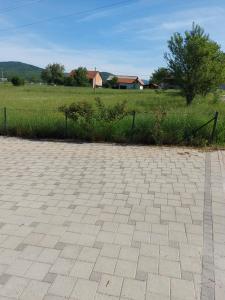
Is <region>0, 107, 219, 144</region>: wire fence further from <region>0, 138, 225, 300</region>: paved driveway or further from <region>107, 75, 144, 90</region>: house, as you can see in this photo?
<region>107, 75, 144, 90</region>: house

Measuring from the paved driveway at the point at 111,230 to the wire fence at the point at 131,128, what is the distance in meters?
2.37

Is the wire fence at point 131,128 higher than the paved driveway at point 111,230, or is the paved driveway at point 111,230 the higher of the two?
the wire fence at point 131,128

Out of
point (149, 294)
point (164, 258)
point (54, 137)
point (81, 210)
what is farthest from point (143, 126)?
point (149, 294)

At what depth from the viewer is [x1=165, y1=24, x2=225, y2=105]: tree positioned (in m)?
24.8

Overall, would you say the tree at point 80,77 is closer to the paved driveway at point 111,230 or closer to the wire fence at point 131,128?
the wire fence at point 131,128

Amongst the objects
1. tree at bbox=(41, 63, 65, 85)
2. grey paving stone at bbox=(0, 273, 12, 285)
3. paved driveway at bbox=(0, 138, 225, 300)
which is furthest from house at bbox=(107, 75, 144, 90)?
grey paving stone at bbox=(0, 273, 12, 285)

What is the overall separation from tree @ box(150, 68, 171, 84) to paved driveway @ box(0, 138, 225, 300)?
22.3 meters

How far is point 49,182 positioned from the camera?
5.84m

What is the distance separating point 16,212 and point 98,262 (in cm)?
185

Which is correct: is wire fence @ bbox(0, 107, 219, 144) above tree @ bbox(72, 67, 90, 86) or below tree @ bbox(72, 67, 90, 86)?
below

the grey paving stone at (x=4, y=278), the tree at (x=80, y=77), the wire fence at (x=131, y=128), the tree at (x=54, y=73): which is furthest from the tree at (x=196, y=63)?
the tree at (x=54, y=73)

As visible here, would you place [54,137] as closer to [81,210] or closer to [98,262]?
[81,210]

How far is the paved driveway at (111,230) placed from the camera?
9.48 ft

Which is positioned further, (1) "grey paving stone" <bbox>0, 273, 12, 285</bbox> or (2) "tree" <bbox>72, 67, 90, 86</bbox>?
(2) "tree" <bbox>72, 67, 90, 86</bbox>
